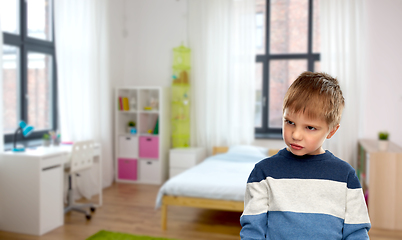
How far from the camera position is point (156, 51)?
517 centimetres

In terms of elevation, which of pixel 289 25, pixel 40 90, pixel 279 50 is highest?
pixel 289 25

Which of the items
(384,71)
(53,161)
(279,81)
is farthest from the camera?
(279,81)

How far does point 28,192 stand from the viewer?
286 centimetres

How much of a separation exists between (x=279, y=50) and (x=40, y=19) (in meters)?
3.16

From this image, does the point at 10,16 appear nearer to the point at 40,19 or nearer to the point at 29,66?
the point at 40,19

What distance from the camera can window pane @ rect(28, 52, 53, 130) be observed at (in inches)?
151

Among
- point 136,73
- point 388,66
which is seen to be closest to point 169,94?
point 136,73

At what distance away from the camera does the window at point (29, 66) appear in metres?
3.54

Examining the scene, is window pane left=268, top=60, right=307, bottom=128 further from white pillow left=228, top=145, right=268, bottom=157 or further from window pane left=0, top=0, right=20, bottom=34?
Result: window pane left=0, top=0, right=20, bottom=34

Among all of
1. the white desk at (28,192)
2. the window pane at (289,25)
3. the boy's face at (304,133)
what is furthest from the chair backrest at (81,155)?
the window pane at (289,25)

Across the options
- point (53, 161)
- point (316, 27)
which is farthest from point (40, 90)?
point (316, 27)

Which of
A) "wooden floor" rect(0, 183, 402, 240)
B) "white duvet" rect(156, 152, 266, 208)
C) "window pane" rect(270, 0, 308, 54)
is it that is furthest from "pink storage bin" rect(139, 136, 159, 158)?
"window pane" rect(270, 0, 308, 54)

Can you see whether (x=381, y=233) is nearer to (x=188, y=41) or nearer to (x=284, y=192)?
(x=284, y=192)

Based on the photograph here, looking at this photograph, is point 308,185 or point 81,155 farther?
point 81,155
